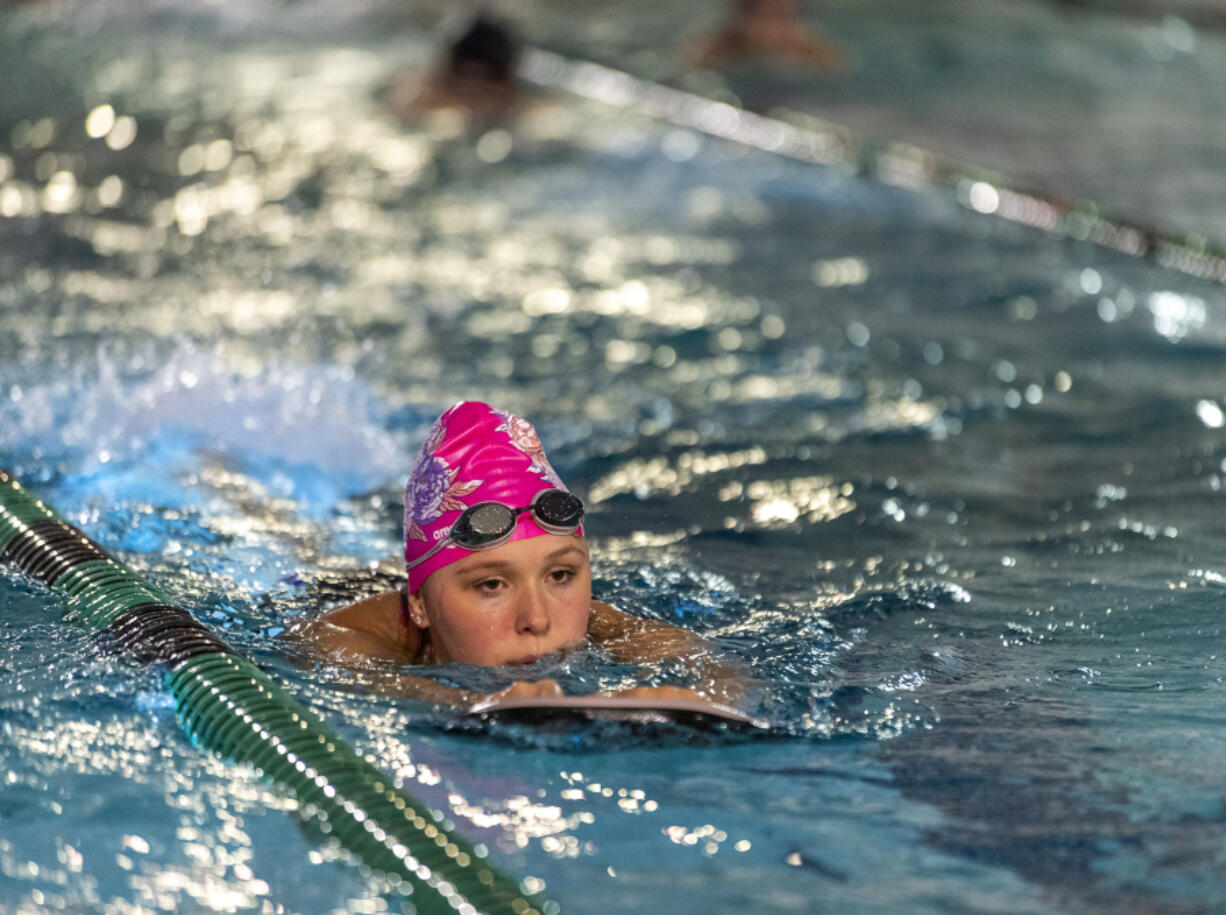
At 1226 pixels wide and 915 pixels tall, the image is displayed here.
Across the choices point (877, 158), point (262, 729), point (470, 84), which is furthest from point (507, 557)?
point (470, 84)

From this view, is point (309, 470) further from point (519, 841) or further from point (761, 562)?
point (519, 841)

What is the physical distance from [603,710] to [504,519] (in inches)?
20.8

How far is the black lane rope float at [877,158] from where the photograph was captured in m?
7.45

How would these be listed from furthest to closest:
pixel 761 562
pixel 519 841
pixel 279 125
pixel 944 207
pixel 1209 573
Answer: pixel 279 125, pixel 944 207, pixel 761 562, pixel 1209 573, pixel 519 841

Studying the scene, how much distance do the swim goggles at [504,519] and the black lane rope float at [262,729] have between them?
0.46 metres

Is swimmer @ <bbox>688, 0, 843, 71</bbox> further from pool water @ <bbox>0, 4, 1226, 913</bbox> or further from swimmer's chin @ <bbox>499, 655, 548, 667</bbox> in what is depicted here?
swimmer's chin @ <bbox>499, 655, 548, 667</bbox>

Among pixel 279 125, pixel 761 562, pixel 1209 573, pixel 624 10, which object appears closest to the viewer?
pixel 1209 573

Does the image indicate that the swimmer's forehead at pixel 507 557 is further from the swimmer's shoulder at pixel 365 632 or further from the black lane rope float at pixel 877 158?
the black lane rope float at pixel 877 158

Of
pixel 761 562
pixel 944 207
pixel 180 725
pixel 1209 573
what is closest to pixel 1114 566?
pixel 1209 573

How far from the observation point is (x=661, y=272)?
7.28 metres

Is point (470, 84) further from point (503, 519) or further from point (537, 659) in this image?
point (537, 659)

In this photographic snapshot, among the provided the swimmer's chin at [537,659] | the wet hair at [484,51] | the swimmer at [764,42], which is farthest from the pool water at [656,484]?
the swimmer at [764,42]

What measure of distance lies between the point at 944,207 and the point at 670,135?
2642 mm

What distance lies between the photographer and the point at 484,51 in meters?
11.0
